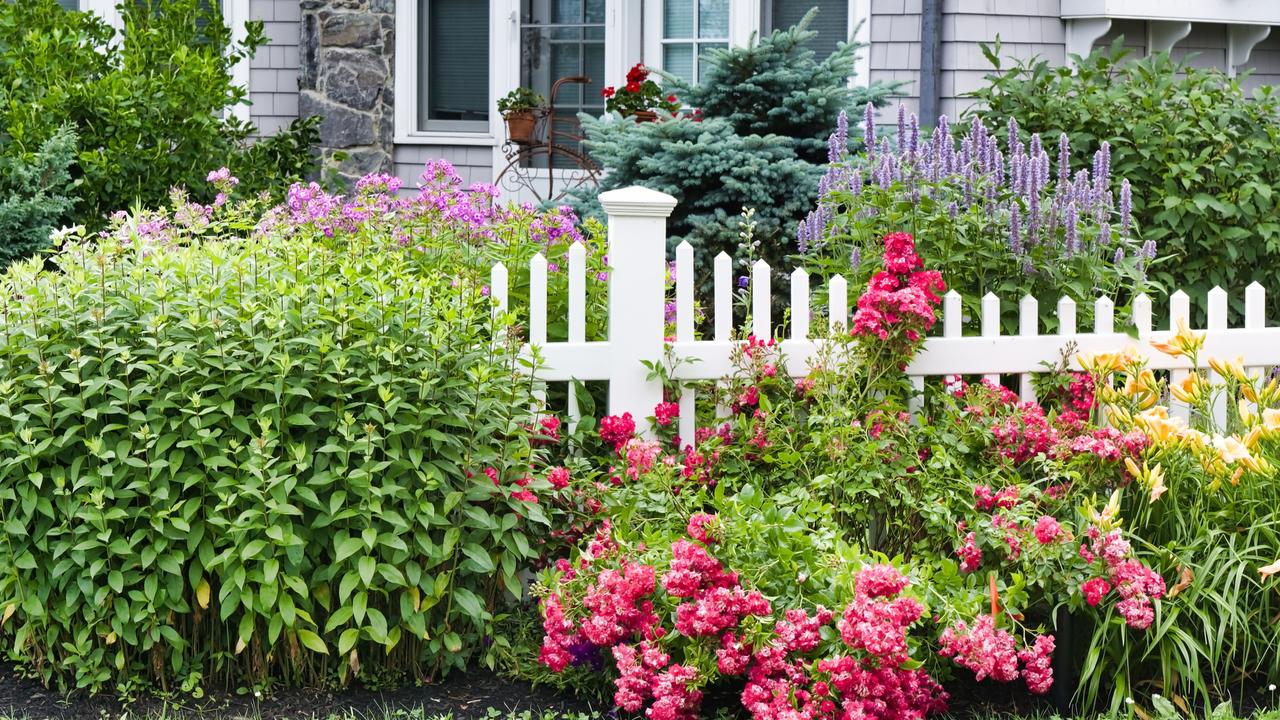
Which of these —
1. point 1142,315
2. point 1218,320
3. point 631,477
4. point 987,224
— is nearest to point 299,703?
point 631,477

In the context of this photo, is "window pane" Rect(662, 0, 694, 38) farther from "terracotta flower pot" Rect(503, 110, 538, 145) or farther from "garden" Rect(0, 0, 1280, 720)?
"garden" Rect(0, 0, 1280, 720)

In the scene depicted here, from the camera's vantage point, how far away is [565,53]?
8609mm

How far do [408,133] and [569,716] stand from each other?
19.5 feet

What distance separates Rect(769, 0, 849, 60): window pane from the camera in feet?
25.4

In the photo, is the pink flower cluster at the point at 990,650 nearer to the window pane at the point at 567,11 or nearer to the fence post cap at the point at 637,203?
the fence post cap at the point at 637,203

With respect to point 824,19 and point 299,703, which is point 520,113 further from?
point 299,703

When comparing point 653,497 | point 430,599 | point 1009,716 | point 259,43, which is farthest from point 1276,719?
point 259,43

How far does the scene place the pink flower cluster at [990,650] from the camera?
3.09 meters

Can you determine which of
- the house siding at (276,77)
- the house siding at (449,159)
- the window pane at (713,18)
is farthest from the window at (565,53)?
the house siding at (276,77)

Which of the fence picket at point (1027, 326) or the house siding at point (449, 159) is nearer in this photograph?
the fence picket at point (1027, 326)

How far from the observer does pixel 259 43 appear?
25.1 ft

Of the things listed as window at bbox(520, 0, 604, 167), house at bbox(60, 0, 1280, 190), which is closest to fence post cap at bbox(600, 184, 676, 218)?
house at bbox(60, 0, 1280, 190)

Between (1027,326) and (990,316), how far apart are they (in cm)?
14

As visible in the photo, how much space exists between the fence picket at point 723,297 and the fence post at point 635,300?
17 cm
